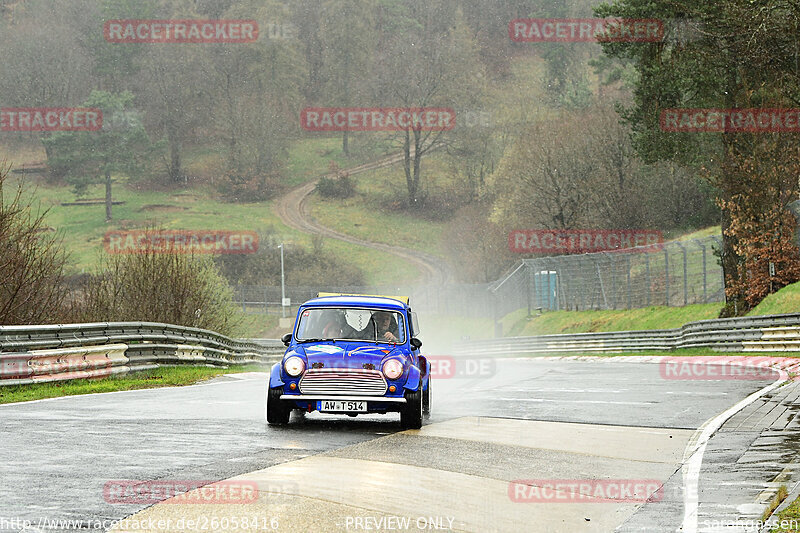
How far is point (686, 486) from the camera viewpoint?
951 centimetres

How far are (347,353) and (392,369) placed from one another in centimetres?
Result: 61

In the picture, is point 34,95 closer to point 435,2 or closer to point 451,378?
point 435,2

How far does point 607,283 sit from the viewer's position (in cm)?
5462

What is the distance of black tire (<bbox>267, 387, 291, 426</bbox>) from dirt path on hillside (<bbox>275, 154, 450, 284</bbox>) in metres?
89.5

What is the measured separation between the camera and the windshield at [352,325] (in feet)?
48.3

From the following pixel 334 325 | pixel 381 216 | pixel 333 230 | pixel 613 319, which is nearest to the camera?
pixel 334 325

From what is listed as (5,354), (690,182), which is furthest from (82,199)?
(5,354)

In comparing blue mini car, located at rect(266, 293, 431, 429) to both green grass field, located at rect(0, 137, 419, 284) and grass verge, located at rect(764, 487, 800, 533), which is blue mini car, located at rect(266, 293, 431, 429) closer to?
grass verge, located at rect(764, 487, 800, 533)

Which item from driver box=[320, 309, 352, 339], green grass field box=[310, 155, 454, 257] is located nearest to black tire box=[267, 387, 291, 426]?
driver box=[320, 309, 352, 339]

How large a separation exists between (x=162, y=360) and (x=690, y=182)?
191ft

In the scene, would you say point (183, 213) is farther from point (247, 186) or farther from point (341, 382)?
point (341, 382)

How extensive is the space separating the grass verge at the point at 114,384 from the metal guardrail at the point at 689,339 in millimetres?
16081

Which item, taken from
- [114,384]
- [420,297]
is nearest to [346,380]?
[114,384]

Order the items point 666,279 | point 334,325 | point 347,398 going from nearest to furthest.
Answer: point 347,398, point 334,325, point 666,279
